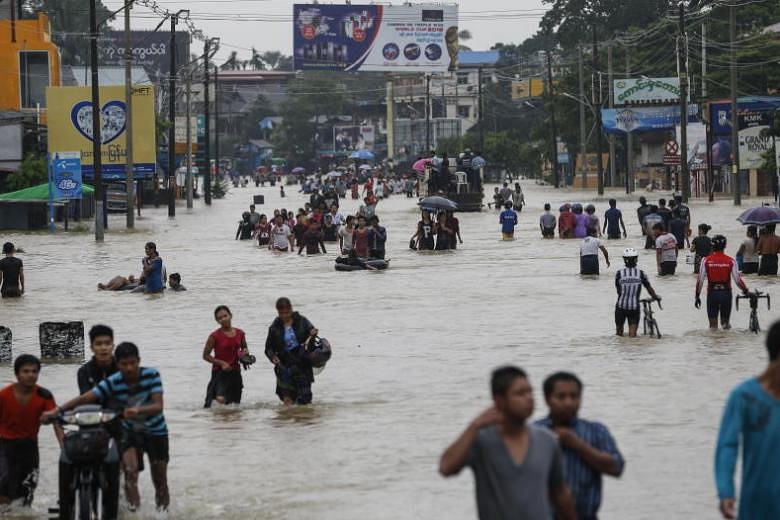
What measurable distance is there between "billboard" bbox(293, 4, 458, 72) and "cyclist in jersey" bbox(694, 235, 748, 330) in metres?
78.9

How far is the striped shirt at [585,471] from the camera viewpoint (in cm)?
708

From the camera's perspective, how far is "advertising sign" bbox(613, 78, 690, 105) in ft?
277

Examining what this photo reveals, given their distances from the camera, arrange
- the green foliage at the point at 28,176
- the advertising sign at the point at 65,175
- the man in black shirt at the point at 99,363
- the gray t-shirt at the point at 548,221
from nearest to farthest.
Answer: the man in black shirt at the point at 99,363 → the gray t-shirt at the point at 548,221 → the advertising sign at the point at 65,175 → the green foliage at the point at 28,176

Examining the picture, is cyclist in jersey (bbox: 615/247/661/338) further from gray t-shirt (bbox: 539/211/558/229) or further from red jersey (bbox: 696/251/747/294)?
gray t-shirt (bbox: 539/211/558/229)

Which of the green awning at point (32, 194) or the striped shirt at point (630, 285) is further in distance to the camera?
the green awning at point (32, 194)

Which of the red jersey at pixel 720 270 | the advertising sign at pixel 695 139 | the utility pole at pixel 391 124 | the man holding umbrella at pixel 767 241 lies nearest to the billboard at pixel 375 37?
the advertising sign at pixel 695 139

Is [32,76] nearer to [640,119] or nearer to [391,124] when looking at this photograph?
[640,119]

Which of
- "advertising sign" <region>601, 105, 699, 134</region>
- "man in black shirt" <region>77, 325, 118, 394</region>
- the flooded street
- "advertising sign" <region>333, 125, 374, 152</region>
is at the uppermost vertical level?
"advertising sign" <region>333, 125, 374, 152</region>

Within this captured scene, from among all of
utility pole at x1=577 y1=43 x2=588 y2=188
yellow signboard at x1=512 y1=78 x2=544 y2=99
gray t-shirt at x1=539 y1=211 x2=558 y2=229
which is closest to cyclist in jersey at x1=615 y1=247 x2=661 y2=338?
gray t-shirt at x1=539 y1=211 x2=558 y2=229

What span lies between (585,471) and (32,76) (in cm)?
7612

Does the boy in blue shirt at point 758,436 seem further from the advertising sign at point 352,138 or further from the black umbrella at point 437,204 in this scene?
the advertising sign at point 352,138

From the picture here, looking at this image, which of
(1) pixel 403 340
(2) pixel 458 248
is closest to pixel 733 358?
(1) pixel 403 340

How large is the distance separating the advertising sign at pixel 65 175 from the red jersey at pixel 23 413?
43506mm

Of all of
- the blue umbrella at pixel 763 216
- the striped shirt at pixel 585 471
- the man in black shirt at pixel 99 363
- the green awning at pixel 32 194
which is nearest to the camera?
the striped shirt at pixel 585 471
